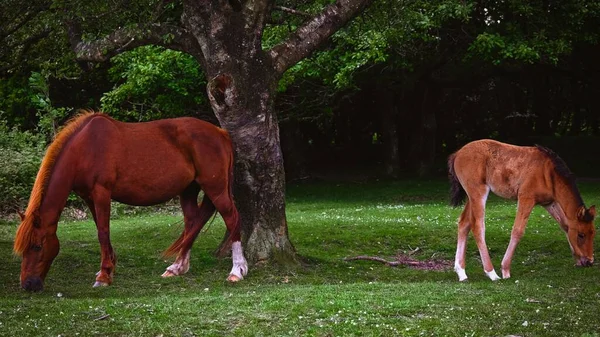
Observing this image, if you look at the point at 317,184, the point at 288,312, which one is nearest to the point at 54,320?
the point at 288,312

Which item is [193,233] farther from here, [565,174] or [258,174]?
[565,174]

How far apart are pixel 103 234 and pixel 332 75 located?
16238mm

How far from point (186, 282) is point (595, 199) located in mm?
16944

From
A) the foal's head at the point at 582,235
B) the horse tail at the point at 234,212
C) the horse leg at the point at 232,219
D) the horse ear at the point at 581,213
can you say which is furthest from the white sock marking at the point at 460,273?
the horse tail at the point at 234,212

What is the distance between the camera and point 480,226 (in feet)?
47.5

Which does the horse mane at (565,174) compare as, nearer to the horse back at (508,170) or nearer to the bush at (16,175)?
the horse back at (508,170)

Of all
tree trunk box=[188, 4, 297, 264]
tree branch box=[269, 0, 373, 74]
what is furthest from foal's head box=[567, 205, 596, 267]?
tree branch box=[269, 0, 373, 74]

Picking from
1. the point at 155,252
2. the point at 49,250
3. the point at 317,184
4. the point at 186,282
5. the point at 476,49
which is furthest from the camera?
the point at 317,184

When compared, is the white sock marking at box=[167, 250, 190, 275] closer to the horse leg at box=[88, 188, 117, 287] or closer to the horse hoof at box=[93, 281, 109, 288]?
the horse leg at box=[88, 188, 117, 287]

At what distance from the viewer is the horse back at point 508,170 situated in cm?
1454

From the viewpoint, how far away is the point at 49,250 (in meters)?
12.8

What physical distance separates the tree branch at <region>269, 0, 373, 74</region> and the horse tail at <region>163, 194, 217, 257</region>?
261 centimetres

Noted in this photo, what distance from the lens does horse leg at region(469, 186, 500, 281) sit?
46.5ft

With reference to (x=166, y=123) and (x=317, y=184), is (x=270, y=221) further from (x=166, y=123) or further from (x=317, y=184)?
(x=317, y=184)
